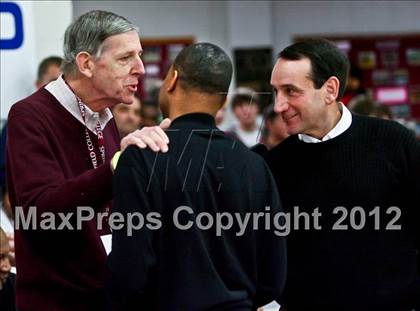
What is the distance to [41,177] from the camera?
2.44 meters

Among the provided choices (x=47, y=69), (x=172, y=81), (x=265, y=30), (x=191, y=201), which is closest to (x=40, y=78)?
(x=47, y=69)

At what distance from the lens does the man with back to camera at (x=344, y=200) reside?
2.88m

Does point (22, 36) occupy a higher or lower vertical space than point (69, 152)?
higher

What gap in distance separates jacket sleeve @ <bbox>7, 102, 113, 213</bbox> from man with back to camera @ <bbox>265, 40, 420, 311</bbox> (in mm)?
790

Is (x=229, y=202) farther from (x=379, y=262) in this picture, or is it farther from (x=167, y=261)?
(x=379, y=262)

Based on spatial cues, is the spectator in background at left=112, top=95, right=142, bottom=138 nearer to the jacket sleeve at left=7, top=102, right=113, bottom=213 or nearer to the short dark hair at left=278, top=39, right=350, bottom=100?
the short dark hair at left=278, top=39, right=350, bottom=100

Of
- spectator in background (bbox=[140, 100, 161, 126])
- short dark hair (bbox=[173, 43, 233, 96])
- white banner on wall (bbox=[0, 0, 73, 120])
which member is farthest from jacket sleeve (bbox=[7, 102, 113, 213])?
spectator in background (bbox=[140, 100, 161, 126])

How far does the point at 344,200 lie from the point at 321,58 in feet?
1.63

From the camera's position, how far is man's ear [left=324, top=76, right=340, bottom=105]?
9.62 feet

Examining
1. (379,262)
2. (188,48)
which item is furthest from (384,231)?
(188,48)

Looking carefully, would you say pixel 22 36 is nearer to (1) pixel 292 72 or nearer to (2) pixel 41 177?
(1) pixel 292 72

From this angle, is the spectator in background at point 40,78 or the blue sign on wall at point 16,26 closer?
the blue sign on wall at point 16,26

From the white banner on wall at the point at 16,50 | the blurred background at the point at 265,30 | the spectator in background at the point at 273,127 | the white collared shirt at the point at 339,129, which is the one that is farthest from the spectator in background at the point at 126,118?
the white collared shirt at the point at 339,129

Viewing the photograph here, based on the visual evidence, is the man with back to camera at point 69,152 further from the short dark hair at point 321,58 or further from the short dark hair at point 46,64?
the short dark hair at point 46,64
